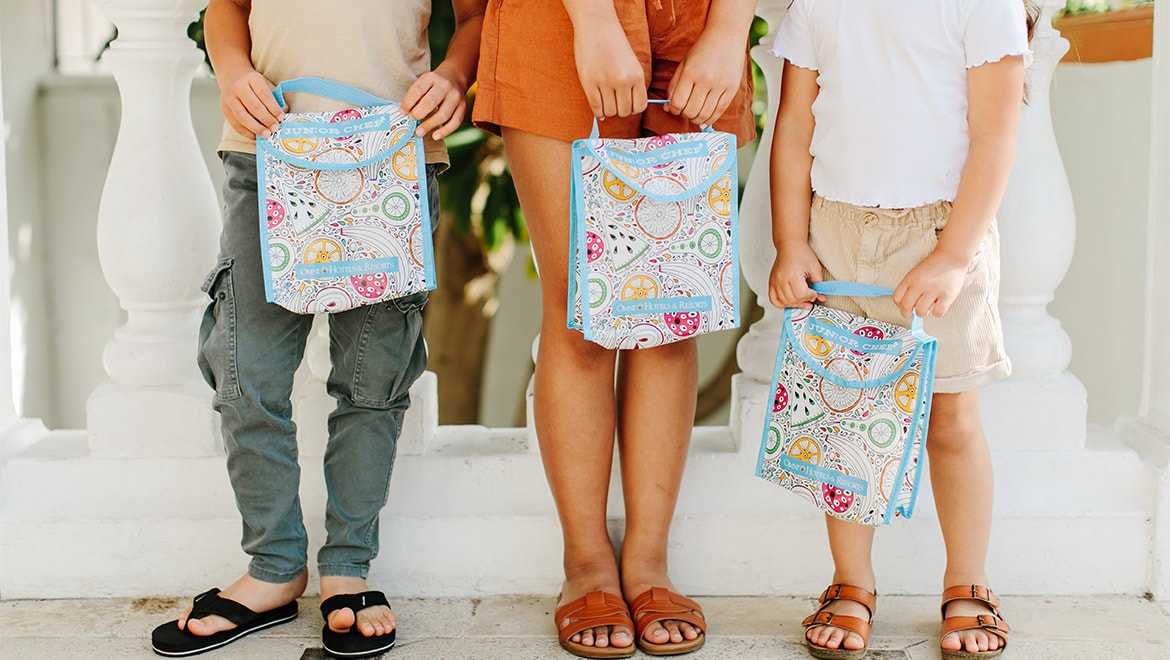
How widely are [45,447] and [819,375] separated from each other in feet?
5.03

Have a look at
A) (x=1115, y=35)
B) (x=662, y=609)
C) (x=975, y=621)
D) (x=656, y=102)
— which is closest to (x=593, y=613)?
(x=662, y=609)

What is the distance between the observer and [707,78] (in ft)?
6.06

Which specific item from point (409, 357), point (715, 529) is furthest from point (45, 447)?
point (715, 529)

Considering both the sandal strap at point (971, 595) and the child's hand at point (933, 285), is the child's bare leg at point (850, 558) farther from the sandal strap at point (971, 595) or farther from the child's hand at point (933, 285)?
the child's hand at point (933, 285)

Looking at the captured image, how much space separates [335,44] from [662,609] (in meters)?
1.07

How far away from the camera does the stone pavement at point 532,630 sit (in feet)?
6.60

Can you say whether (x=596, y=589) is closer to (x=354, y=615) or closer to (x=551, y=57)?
(x=354, y=615)

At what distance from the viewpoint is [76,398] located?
466cm

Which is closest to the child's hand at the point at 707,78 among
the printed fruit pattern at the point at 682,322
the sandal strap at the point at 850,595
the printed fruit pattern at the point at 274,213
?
the printed fruit pattern at the point at 682,322

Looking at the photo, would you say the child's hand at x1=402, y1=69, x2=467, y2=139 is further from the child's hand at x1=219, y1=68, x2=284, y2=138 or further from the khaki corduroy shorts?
the khaki corduroy shorts

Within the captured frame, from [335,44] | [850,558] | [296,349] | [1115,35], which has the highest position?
[1115,35]

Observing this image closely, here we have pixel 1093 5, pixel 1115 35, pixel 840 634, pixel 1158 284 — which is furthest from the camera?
pixel 1093 5

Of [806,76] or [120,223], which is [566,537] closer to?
[806,76]

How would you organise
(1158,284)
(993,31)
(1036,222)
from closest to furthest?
(993,31), (1036,222), (1158,284)
